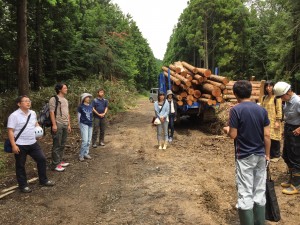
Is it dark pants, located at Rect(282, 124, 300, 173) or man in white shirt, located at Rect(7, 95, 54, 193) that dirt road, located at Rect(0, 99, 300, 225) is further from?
dark pants, located at Rect(282, 124, 300, 173)

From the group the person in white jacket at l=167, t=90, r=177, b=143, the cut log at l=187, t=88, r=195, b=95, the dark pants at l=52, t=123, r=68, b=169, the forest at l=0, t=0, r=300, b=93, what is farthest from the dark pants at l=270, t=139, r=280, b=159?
the forest at l=0, t=0, r=300, b=93

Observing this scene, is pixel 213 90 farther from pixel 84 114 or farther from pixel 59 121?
pixel 59 121

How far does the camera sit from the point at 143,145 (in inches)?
411

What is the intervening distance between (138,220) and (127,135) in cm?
752

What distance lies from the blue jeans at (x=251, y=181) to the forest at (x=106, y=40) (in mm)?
9529

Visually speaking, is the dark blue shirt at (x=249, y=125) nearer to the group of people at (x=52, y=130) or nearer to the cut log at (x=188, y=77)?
the group of people at (x=52, y=130)

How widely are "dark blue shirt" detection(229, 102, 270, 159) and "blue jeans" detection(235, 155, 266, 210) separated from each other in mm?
92

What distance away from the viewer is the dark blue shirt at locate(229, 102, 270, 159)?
13.0 ft

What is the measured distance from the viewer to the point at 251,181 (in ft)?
13.1

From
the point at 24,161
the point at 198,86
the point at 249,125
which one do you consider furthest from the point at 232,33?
the point at 249,125

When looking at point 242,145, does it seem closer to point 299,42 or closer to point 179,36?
point 299,42

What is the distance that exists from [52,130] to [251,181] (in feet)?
16.1

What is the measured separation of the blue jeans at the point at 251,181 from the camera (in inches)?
156

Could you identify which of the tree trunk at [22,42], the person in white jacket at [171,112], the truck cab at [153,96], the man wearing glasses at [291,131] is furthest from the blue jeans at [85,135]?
the truck cab at [153,96]
